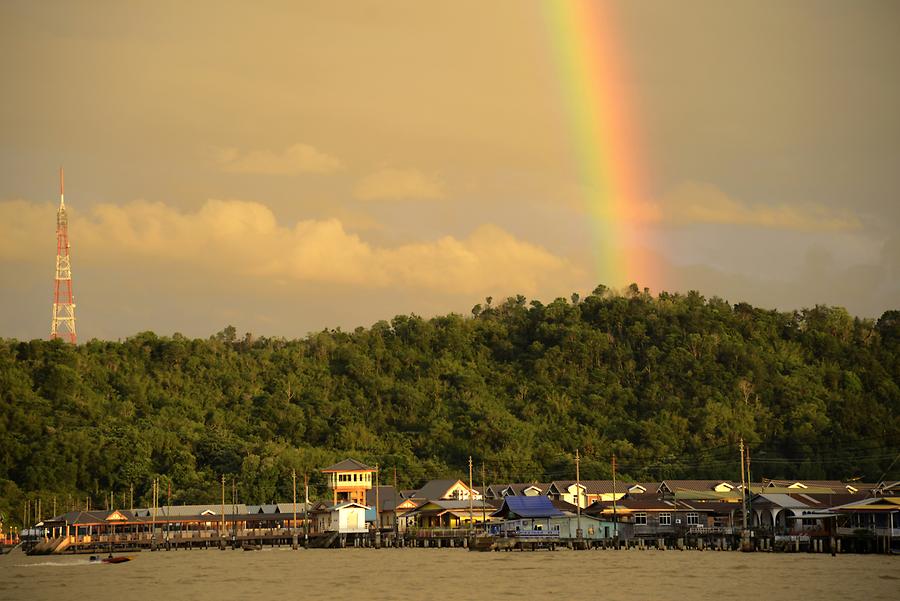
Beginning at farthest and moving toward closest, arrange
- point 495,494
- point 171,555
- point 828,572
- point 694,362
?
point 694,362 < point 495,494 < point 171,555 < point 828,572

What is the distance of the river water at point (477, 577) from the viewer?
58.9 m

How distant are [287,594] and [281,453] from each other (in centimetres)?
8908

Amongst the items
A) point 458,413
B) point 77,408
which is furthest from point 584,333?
point 77,408

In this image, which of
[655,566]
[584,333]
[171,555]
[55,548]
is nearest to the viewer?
→ [655,566]

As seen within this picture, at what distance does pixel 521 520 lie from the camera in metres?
107

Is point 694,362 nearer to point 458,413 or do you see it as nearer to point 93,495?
point 458,413

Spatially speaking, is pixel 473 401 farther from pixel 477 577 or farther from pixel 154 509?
pixel 477 577

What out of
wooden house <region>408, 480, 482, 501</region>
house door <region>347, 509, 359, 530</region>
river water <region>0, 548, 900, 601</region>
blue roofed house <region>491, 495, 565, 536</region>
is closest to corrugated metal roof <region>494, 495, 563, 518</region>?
blue roofed house <region>491, 495, 565, 536</region>

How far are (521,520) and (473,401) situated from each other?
64144 mm

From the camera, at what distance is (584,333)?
611ft

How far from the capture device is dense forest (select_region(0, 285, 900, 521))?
146m

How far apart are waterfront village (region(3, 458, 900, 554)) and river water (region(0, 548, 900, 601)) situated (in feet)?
17.3

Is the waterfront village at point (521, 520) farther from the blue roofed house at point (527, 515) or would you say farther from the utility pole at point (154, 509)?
the utility pole at point (154, 509)

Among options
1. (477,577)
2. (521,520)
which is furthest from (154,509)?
(477,577)
